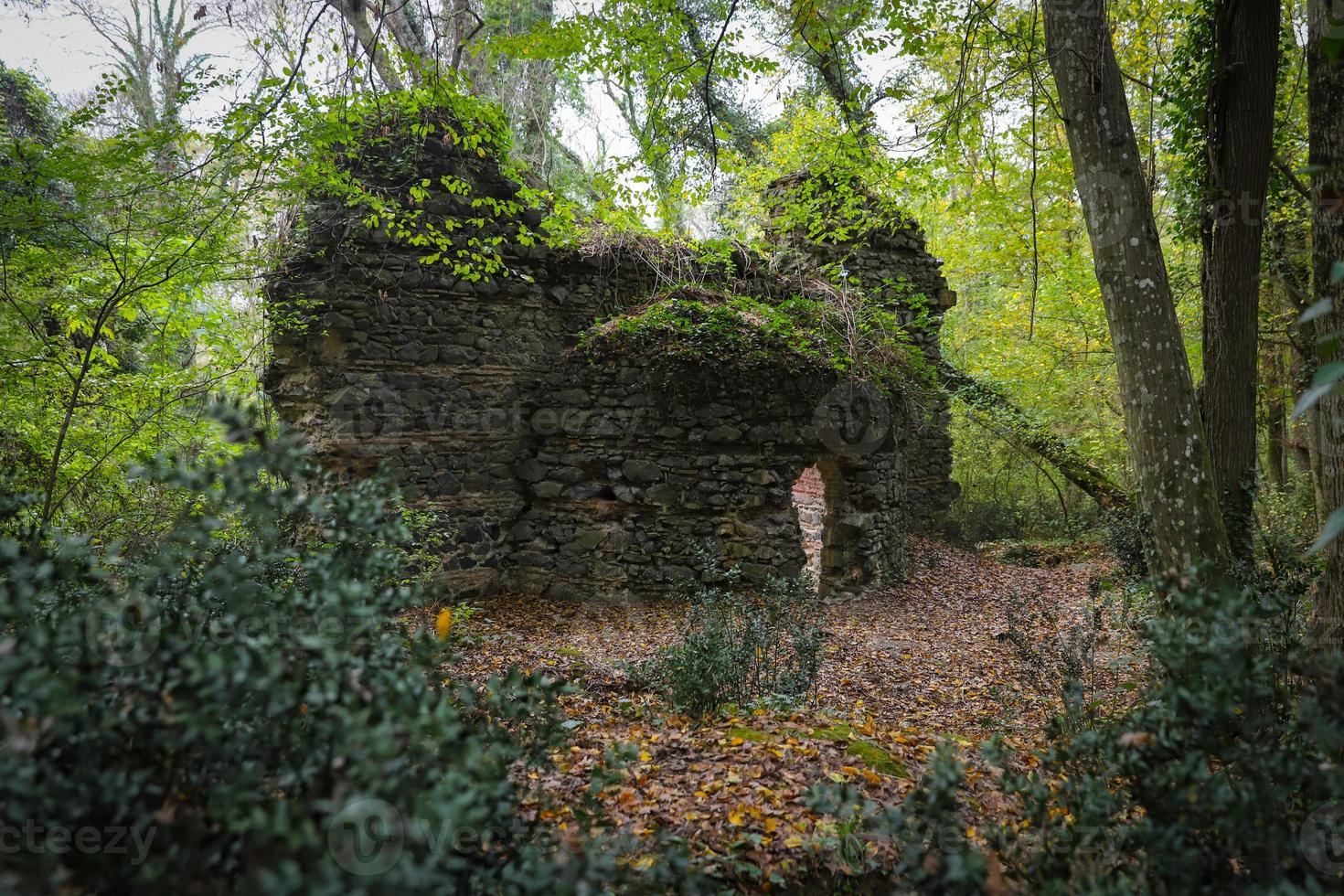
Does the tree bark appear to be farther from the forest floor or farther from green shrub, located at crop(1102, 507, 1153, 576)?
the forest floor

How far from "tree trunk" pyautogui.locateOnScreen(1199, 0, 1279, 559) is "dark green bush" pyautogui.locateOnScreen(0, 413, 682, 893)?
4.66 m


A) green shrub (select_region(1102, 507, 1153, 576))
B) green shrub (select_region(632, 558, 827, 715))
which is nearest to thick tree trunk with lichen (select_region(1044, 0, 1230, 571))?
green shrub (select_region(632, 558, 827, 715))

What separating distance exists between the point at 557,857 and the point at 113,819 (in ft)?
3.36

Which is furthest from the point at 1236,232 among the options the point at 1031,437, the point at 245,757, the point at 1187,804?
the point at 1031,437

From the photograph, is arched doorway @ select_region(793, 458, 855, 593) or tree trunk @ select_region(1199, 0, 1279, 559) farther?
arched doorway @ select_region(793, 458, 855, 593)

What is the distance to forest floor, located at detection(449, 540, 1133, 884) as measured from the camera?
2.48 meters

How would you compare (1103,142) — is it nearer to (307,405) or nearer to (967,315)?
(307,405)

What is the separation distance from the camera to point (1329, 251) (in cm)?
306

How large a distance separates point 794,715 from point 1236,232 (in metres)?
4.30

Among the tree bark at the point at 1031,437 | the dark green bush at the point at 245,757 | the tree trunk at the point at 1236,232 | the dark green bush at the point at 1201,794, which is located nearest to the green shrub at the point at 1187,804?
the dark green bush at the point at 1201,794

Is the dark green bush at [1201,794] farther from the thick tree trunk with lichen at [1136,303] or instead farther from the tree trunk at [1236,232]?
the tree trunk at [1236,232]

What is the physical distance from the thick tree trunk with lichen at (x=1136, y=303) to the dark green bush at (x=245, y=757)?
129 inches

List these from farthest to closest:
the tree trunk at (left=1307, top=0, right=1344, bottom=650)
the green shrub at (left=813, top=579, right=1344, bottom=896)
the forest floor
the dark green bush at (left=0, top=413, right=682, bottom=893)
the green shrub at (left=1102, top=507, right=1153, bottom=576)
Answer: the green shrub at (left=1102, top=507, right=1153, bottom=576) < the tree trunk at (left=1307, top=0, right=1344, bottom=650) < the forest floor < the green shrub at (left=813, top=579, right=1344, bottom=896) < the dark green bush at (left=0, top=413, right=682, bottom=893)

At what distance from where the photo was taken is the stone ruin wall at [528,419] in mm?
6738
